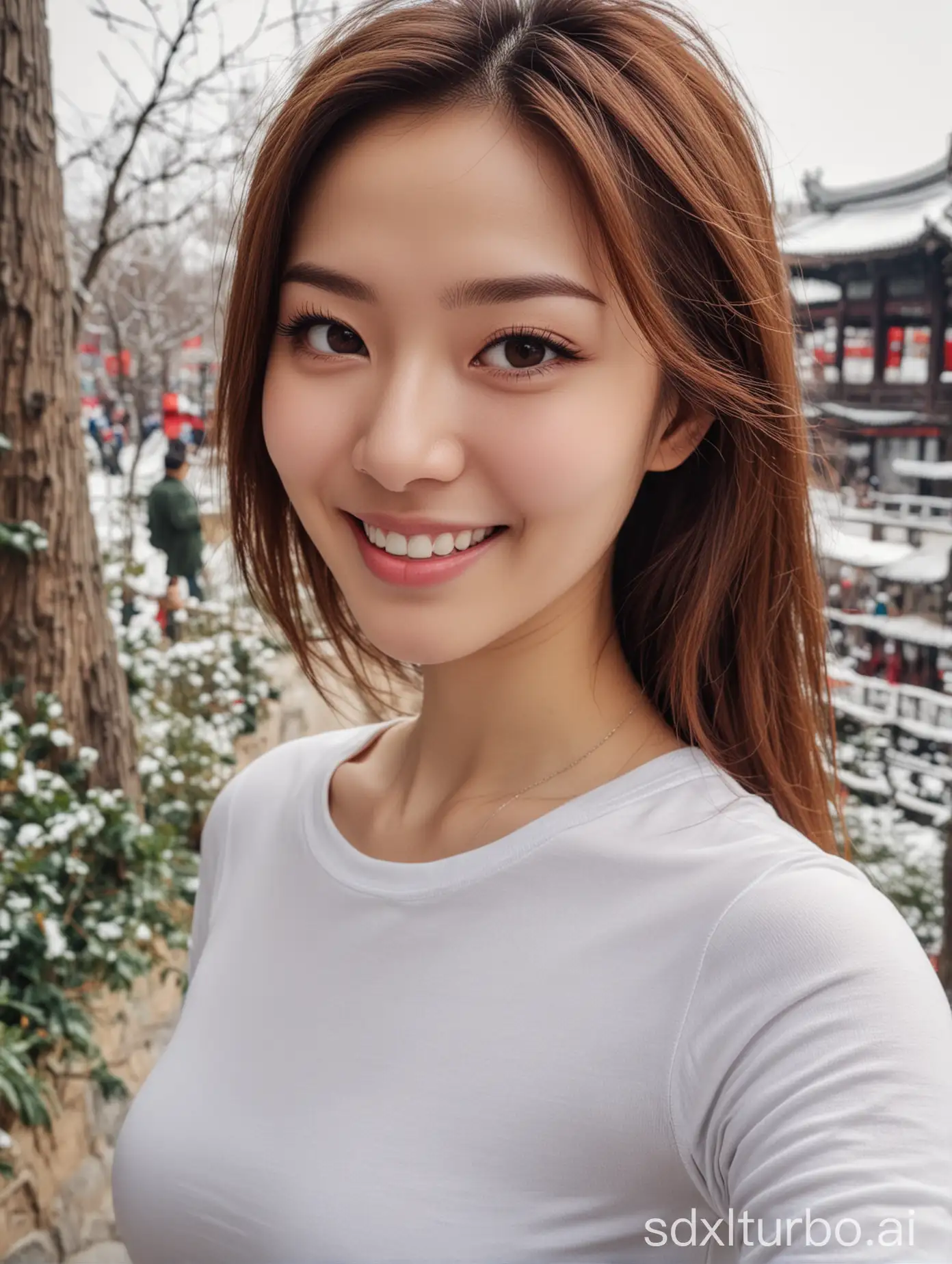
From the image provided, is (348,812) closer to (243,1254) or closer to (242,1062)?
(242,1062)

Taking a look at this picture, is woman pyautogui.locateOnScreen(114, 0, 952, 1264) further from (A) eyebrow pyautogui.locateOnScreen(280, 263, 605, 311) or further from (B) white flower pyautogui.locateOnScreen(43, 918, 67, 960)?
(B) white flower pyautogui.locateOnScreen(43, 918, 67, 960)

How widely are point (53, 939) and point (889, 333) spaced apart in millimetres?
2405

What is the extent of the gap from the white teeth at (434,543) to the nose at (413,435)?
0.14 feet

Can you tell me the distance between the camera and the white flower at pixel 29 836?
7.59ft

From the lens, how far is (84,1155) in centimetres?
246

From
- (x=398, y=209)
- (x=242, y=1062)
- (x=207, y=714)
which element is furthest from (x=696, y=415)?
(x=207, y=714)

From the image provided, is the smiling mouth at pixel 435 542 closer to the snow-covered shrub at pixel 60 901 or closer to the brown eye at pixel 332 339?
the brown eye at pixel 332 339

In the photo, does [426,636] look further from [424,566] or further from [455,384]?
[455,384]

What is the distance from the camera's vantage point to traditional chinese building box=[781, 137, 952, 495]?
2.64m

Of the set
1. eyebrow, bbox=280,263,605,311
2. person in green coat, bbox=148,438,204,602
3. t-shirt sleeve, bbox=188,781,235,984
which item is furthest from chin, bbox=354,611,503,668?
person in green coat, bbox=148,438,204,602

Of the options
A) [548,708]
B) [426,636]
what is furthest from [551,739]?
[426,636]

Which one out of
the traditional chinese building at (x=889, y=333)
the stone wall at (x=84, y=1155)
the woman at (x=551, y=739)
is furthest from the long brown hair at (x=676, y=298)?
the traditional chinese building at (x=889, y=333)

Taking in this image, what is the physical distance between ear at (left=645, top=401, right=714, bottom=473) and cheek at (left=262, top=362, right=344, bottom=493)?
24cm

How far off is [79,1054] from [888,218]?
282cm
